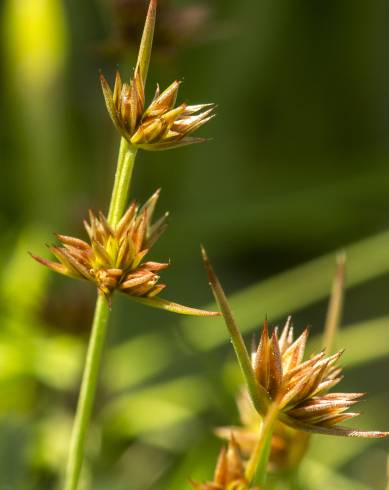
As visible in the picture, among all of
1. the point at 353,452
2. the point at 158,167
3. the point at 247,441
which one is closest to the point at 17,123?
the point at 158,167

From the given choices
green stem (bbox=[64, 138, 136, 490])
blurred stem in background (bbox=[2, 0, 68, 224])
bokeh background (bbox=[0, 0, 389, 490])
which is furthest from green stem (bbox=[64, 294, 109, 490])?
blurred stem in background (bbox=[2, 0, 68, 224])

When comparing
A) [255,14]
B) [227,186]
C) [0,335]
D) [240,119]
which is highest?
[255,14]

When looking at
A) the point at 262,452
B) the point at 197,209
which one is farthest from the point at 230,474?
the point at 197,209

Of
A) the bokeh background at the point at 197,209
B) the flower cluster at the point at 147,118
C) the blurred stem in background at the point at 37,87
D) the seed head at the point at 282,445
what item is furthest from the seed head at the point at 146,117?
the blurred stem in background at the point at 37,87

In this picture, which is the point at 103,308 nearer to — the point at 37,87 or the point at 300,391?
the point at 300,391

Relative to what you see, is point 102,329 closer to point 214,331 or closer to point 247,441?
point 247,441

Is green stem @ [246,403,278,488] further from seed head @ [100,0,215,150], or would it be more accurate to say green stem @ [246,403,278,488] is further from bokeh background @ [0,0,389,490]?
bokeh background @ [0,0,389,490]

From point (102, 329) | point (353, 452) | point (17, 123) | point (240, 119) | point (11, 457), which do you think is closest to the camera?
point (102, 329)
